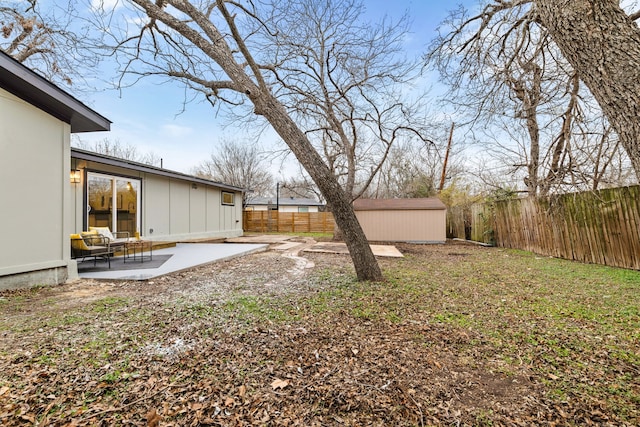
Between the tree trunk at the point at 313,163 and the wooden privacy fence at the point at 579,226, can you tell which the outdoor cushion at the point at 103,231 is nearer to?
the tree trunk at the point at 313,163

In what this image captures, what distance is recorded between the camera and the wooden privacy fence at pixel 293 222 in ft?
61.6

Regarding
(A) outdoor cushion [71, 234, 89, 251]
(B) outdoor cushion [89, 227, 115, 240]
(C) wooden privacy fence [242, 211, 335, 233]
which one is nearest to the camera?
(A) outdoor cushion [71, 234, 89, 251]

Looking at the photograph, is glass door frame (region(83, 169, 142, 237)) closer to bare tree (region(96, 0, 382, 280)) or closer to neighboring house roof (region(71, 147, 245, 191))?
neighboring house roof (region(71, 147, 245, 191))

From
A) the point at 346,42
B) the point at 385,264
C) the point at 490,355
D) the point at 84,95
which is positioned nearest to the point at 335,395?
the point at 490,355

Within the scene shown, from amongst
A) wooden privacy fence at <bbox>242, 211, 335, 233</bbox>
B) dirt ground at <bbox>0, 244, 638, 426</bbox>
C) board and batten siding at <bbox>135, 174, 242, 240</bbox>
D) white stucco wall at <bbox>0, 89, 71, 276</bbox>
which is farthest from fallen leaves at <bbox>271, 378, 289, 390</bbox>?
wooden privacy fence at <bbox>242, 211, 335, 233</bbox>

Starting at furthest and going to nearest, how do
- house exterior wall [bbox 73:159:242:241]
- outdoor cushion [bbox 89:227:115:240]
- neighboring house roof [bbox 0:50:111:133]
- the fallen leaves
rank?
house exterior wall [bbox 73:159:242:241] → outdoor cushion [bbox 89:227:115:240] → neighboring house roof [bbox 0:50:111:133] → the fallen leaves

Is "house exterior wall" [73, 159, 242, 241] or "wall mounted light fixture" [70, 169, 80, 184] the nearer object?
"wall mounted light fixture" [70, 169, 80, 184]

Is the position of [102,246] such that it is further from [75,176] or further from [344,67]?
[344,67]

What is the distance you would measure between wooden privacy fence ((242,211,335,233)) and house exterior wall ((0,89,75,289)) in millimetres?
14079

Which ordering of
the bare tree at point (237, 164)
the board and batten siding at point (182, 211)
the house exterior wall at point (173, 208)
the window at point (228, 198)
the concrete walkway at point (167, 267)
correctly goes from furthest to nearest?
1. the bare tree at point (237, 164)
2. the window at point (228, 198)
3. the board and batten siding at point (182, 211)
4. the house exterior wall at point (173, 208)
5. the concrete walkway at point (167, 267)

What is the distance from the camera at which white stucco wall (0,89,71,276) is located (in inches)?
156

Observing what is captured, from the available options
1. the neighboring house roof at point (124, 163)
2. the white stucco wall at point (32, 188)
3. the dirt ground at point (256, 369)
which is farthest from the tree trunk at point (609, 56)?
the neighboring house roof at point (124, 163)

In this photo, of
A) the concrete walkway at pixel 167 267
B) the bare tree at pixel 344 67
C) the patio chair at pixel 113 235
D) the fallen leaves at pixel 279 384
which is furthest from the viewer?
the patio chair at pixel 113 235

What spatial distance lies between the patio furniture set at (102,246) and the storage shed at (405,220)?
911 centimetres
